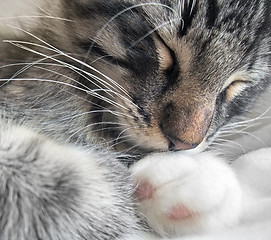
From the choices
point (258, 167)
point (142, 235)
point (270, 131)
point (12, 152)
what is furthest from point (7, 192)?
point (270, 131)

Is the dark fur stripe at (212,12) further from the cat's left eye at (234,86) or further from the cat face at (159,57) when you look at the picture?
the cat's left eye at (234,86)

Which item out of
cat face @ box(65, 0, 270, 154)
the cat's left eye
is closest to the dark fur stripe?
cat face @ box(65, 0, 270, 154)

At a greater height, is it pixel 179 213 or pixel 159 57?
pixel 159 57

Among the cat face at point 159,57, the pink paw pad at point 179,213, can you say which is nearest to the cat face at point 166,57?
the cat face at point 159,57

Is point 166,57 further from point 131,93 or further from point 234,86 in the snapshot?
point 234,86

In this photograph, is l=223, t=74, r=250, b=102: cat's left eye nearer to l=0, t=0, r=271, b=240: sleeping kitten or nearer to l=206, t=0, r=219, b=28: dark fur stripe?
l=0, t=0, r=271, b=240: sleeping kitten

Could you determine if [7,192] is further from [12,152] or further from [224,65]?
[224,65]

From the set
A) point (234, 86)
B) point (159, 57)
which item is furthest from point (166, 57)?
point (234, 86)
